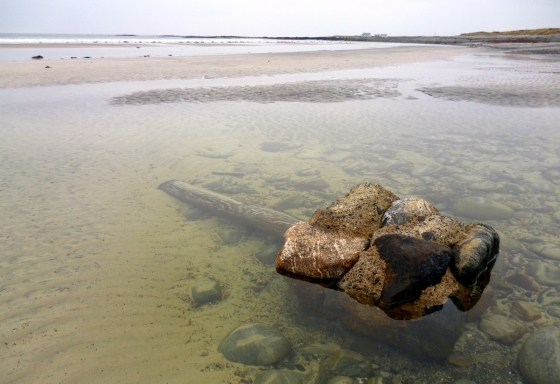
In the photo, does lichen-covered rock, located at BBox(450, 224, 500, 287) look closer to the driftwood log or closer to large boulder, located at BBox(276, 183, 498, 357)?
large boulder, located at BBox(276, 183, 498, 357)

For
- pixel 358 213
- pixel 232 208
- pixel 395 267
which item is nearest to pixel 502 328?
pixel 395 267

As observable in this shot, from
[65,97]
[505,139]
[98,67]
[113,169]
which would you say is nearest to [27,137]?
[113,169]

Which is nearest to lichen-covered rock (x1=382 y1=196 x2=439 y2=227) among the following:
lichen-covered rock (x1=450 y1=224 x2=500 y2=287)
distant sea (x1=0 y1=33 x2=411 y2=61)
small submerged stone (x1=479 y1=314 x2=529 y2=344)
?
lichen-covered rock (x1=450 y1=224 x2=500 y2=287)

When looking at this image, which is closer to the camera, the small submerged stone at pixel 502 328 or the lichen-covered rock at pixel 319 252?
the small submerged stone at pixel 502 328

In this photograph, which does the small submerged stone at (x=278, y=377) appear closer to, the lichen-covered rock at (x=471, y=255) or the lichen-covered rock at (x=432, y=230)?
the lichen-covered rock at (x=432, y=230)

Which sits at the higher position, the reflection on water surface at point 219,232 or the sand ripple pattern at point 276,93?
the sand ripple pattern at point 276,93

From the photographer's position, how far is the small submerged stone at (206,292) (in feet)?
12.8

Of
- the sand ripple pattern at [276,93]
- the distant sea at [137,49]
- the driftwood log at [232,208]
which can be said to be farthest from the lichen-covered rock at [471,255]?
the distant sea at [137,49]

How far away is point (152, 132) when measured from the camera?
10141 mm

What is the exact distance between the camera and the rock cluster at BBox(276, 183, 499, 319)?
138 inches

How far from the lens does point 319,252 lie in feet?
13.2

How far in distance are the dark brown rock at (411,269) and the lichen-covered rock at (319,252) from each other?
46 centimetres

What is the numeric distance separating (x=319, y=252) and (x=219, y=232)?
5.92 feet

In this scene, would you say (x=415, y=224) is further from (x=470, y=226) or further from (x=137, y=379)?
(x=137, y=379)
